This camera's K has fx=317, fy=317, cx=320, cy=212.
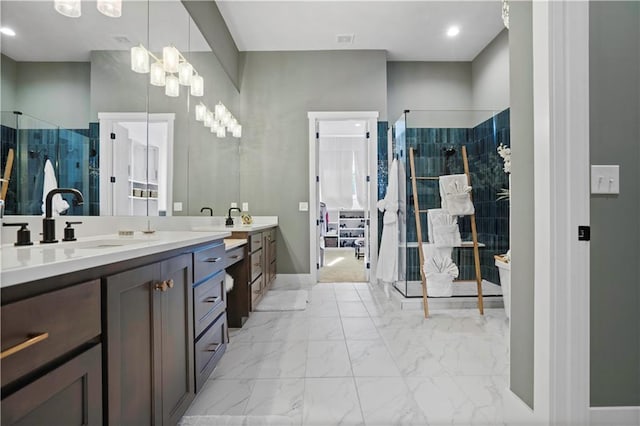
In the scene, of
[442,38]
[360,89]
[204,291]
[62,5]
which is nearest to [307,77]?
[360,89]

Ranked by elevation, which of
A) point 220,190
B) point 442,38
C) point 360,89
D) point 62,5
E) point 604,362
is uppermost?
point 442,38

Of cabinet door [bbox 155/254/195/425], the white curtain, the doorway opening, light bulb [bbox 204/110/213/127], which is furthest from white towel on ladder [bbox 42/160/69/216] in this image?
the white curtain

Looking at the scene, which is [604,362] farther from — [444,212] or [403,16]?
[403,16]

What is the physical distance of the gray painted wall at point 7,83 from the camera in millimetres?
1118

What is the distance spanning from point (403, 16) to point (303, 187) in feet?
7.74

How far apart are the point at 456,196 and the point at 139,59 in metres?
3.06

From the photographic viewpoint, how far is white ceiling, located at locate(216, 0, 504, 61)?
3459 mm

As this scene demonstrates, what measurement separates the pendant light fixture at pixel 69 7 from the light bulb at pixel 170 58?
830 millimetres

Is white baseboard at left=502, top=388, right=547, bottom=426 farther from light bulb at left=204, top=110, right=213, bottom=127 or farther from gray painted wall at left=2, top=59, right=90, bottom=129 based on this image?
light bulb at left=204, top=110, right=213, bottom=127

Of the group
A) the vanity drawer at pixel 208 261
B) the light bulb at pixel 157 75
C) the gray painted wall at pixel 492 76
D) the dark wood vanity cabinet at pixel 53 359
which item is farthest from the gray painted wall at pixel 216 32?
the gray painted wall at pixel 492 76

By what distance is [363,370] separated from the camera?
6.44 feet

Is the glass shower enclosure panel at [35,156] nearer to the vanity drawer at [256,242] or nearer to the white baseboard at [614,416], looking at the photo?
the vanity drawer at [256,242]

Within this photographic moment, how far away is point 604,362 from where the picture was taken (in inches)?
48.5

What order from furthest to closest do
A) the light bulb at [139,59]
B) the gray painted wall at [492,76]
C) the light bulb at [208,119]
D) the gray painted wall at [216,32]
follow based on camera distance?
the gray painted wall at [492,76] → the light bulb at [208,119] → the gray painted wall at [216,32] → the light bulb at [139,59]
